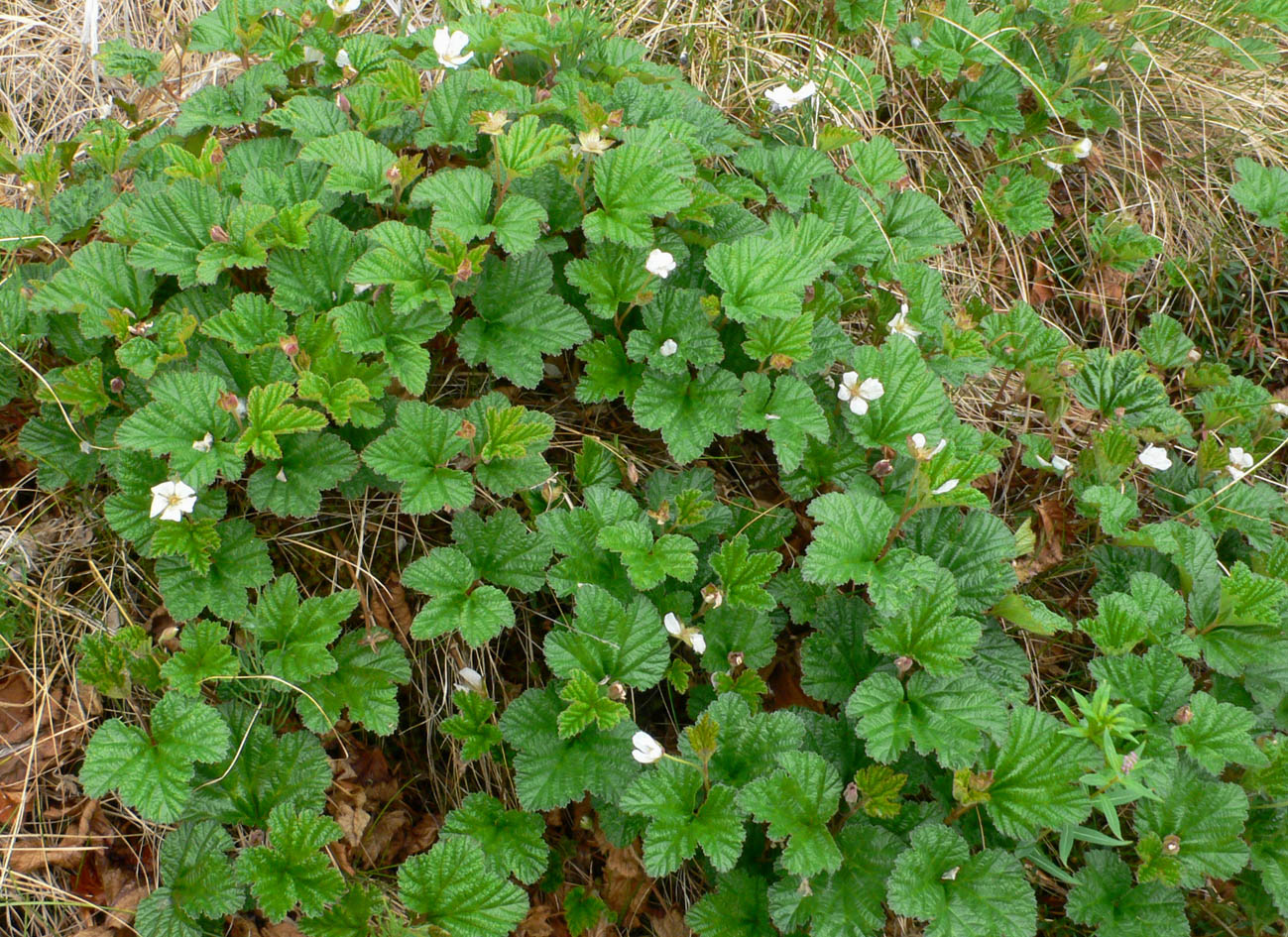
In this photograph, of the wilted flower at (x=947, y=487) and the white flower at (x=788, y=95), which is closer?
the wilted flower at (x=947, y=487)

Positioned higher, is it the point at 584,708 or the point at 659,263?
the point at 659,263

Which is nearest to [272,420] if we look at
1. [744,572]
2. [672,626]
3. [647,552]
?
[647,552]

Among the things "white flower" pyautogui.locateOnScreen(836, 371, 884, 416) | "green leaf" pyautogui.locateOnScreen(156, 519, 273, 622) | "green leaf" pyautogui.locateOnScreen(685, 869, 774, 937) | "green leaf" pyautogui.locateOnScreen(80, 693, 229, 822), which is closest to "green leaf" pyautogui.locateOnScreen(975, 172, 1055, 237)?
"white flower" pyautogui.locateOnScreen(836, 371, 884, 416)

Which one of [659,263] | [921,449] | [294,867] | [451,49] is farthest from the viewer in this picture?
[451,49]

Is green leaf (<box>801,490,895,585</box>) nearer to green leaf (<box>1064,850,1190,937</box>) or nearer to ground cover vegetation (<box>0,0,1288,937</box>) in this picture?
ground cover vegetation (<box>0,0,1288,937</box>)

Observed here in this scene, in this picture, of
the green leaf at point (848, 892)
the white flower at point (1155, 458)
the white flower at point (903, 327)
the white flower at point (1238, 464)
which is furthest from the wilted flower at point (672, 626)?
the white flower at point (1238, 464)

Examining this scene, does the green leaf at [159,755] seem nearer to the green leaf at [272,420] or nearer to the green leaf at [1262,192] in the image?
the green leaf at [272,420]

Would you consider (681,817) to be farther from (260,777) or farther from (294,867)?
(260,777)
